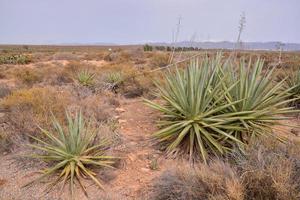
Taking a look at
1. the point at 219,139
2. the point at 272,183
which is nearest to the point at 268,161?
the point at 272,183

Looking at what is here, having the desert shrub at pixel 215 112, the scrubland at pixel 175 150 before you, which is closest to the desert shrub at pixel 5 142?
the scrubland at pixel 175 150

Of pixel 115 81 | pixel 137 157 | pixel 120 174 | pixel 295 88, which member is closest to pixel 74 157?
pixel 120 174

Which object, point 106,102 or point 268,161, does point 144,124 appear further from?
point 268,161

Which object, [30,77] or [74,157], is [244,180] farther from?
[30,77]

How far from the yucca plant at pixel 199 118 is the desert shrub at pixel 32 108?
2305 mm

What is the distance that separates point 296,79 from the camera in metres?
7.61

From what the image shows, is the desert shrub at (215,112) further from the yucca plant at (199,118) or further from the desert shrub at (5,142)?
the desert shrub at (5,142)

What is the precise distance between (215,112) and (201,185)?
1.86 m

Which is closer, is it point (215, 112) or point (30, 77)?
point (215, 112)

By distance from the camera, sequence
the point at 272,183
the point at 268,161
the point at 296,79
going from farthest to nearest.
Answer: the point at 296,79 < the point at 268,161 < the point at 272,183

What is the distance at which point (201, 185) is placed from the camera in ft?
10.3

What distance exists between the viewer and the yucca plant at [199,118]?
449 centimetres

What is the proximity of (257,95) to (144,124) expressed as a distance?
99.2 inches

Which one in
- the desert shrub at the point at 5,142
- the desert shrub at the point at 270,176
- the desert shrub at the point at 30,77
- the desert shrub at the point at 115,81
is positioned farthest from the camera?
the desert shrub at the point at 30,77
